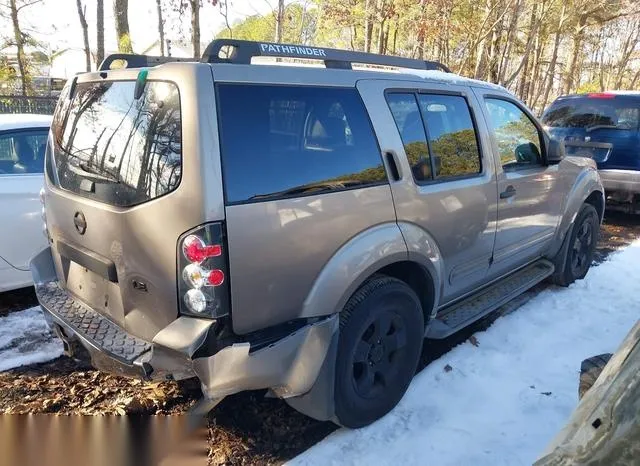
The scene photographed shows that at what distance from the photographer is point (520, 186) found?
4.06 meters

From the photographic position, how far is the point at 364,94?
9.44 feet

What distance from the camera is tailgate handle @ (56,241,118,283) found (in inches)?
99.4

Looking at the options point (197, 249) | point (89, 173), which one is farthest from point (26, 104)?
point (197, 249)

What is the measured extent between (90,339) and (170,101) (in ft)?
3.98

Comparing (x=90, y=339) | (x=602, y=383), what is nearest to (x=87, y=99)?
(x=90, y=339)

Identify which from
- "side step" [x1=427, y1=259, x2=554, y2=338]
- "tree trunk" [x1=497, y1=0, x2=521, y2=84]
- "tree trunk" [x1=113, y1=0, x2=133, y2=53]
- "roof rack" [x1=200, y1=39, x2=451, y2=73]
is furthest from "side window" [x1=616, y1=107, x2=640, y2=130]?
"tree trunk" [x1=113, y1=0, x2=133, y2=53]

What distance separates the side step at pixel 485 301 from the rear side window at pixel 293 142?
46.7 inches

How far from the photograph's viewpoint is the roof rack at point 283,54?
8.16 ft

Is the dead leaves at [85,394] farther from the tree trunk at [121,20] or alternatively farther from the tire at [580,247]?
the tree trunk at [121,20]

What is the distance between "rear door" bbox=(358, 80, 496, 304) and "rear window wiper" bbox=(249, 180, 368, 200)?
1.16 ft

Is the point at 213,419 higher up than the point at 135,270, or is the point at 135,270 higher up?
the point at 135,270

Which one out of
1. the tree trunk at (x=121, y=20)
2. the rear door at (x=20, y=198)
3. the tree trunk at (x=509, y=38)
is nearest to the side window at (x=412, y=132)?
the rear door at (x=20, y=198)

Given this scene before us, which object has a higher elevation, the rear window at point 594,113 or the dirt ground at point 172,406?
the rear window at point 594,113

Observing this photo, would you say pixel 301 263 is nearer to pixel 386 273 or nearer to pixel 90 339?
pixel 386 273
